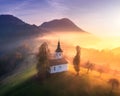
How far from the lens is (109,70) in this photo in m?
21.4

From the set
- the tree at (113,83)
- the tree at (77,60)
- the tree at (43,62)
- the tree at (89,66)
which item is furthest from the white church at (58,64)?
the tree at (113,83)

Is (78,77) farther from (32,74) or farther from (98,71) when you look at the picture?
(32,74)

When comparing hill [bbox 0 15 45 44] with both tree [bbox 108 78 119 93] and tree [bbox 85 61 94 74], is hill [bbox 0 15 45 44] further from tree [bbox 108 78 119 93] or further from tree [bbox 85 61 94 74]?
tree [bbox 108 78 119 93]

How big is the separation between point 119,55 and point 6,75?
11.9 meters

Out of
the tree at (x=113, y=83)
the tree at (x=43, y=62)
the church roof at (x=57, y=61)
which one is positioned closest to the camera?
the tree at (x=113, y=83)

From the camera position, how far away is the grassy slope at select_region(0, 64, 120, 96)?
65.6ft

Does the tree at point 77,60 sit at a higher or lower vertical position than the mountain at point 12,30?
lower

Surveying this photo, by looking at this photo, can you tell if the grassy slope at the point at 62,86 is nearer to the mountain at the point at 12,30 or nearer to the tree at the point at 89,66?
the tree at the point at 89,66

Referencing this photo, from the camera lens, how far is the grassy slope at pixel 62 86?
1998 cm

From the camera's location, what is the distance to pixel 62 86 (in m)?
20.7

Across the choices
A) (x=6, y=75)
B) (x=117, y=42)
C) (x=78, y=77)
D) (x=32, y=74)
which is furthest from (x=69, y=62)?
(x=6, y=75)

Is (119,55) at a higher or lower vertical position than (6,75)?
higher

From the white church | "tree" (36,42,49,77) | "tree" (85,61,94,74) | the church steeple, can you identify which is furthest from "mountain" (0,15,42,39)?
"tree" (85,61,94,74)

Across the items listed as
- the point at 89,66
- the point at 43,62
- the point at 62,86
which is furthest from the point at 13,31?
the point at 62,86
